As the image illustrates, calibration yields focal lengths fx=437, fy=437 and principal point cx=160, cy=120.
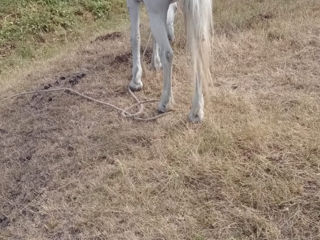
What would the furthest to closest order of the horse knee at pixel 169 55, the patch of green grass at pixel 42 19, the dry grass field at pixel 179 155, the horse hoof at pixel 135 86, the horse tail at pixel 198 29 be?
the patch of green grass at pixel 42 19 → the horse hoof at pixel 135 86 → the horse knee at pixel 169 55 → the horse tail at pixel 198 29 → the dry grass field at pixel 179 155

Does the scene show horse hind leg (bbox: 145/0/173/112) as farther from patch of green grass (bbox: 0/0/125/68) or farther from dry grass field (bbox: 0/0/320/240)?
patch of green grass (bbox: 0/0/125/68)

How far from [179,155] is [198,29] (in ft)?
2.96

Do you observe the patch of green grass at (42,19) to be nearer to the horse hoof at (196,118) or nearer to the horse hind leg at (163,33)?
the horse hind leg at (163,33)

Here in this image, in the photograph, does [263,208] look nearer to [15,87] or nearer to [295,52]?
[295,52]

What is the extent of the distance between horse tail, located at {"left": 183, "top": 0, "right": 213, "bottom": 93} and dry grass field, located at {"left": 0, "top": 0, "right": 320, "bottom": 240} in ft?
1.50

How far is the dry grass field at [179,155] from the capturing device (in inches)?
98.8

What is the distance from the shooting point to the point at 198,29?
3102 mm

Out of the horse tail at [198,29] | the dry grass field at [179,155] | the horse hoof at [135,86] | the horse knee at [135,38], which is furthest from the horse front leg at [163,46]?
the horse knee at [135,38]

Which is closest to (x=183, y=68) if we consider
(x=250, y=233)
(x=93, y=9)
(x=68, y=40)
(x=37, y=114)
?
(x=37, y=114)

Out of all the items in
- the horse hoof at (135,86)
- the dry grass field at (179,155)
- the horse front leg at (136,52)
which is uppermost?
the horse front leg at (136,52)

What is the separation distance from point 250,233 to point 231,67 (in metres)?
2.21

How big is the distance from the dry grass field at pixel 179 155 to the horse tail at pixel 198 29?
0.46 m

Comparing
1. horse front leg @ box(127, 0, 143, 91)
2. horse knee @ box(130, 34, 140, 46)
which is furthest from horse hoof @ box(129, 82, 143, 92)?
horse knee @ box(130, 34, 140, 46)

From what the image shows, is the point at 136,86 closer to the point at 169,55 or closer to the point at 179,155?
the point at 169,55
